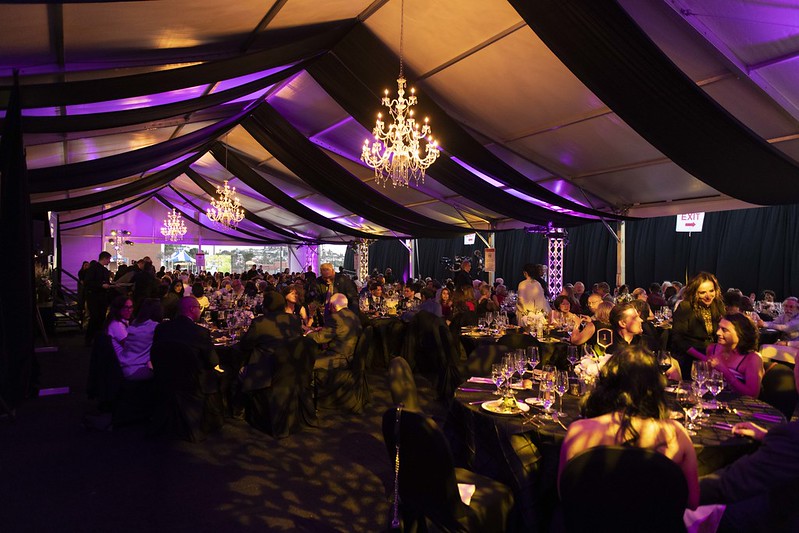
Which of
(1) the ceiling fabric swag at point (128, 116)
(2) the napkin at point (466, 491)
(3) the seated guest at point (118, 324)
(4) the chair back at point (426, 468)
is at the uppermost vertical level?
(1) the ceiling fabric swag at point (128, 116)

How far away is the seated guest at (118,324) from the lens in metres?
4.83

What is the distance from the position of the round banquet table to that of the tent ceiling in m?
3.18

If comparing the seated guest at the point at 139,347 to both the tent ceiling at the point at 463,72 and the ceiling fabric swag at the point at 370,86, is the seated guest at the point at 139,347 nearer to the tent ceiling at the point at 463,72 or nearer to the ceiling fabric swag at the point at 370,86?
the tent ceiling at the point at 463,72

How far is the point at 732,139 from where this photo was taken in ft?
16.8

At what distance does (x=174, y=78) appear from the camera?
4.58 meters

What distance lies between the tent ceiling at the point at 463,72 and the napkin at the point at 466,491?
364 cm

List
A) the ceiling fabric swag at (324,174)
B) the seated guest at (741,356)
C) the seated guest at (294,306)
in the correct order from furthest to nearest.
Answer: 1. the ceiling fabric swag at (324,174)
2. the seated guest at (294,306)
3. the seated guest at (741,356)

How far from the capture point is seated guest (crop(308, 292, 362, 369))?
531 cm

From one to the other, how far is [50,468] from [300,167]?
797 cm

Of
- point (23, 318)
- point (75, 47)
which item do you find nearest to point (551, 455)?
point (75, 47)

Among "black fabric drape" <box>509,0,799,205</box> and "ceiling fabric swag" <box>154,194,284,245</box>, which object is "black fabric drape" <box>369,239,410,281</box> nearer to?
"ceiling fabric swag" <box>154,194,284,245</box>

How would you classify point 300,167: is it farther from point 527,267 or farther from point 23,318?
point 23,318

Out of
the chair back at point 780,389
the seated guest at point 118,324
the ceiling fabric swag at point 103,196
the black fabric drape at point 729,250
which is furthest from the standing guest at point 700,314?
the ceiling fabric swag at point 103,196

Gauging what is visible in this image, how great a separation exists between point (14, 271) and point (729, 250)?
1330cm
